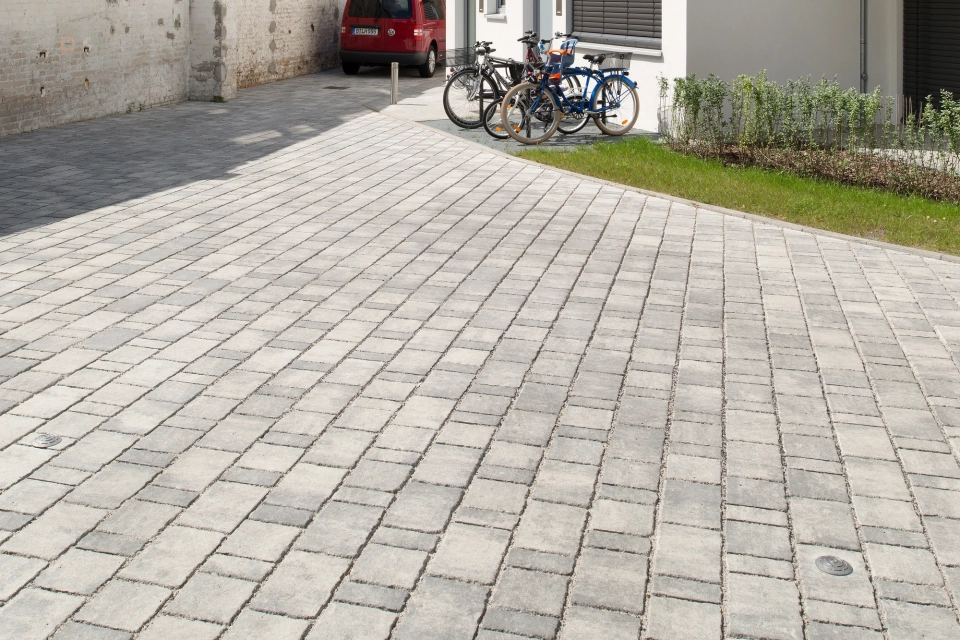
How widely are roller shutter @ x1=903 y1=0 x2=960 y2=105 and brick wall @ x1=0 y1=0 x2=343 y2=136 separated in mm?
10388

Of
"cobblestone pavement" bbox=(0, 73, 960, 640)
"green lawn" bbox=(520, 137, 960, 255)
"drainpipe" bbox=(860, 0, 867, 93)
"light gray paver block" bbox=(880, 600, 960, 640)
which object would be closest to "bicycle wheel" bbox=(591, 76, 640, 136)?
"green lawn" bbox=(520, 137, 960, 255)

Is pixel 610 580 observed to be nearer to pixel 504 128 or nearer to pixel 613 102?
pixel 504 128

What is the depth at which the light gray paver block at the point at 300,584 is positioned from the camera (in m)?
3.95

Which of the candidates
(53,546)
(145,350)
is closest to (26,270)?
(145,350)

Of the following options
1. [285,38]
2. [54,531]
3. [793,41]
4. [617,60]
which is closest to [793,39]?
[793,41]

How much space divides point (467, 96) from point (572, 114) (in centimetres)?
178

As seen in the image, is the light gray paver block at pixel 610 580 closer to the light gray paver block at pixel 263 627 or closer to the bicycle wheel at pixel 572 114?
the light gray paver block at pixel 263 627

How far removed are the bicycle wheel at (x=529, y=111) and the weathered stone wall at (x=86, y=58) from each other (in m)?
5.94

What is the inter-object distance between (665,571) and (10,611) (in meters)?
2.21

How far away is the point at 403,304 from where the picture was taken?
752 centimetres

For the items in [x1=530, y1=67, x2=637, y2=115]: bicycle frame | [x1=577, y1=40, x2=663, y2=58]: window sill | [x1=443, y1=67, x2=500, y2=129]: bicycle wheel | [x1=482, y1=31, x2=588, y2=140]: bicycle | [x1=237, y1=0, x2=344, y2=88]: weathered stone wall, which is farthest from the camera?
[x1=237, y1=0, x2=344, y2=88]: weathered stone wall

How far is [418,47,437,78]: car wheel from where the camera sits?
2493cm

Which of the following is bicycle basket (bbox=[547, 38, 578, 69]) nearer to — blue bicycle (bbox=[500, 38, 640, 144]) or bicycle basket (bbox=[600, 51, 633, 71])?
blue bicycle (bbox=[500, 38, 640, 144])

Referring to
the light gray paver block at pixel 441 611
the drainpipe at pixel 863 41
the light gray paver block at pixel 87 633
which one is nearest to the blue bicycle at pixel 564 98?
the drainpipe at pixel 863 41
